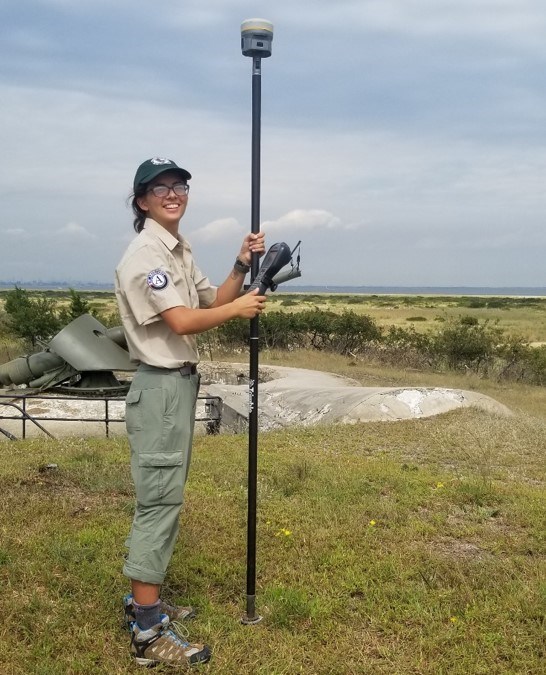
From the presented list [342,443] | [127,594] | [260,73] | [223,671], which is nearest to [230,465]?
[342,443]

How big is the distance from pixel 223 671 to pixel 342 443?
18.8 feet

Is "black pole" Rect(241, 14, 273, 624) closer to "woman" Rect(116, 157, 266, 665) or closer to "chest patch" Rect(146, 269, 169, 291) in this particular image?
"woman" Rect(116, 157, 266, 665)

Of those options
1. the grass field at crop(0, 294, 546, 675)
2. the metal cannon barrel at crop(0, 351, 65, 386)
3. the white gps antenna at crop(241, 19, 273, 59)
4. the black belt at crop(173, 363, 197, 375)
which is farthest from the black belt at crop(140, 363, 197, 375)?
the metal cannon barrel at crop(0, 351, 65, 386)

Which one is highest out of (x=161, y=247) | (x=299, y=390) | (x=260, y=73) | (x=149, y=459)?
(x=260, y=73)

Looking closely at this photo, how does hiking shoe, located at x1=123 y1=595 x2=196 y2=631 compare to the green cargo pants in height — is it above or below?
below

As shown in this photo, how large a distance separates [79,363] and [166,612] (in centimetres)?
1088

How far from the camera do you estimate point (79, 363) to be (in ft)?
45.0

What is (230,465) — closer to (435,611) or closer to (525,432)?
(435,611)

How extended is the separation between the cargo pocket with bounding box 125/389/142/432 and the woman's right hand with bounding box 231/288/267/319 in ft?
1.74

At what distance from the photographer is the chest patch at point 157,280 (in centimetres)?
283

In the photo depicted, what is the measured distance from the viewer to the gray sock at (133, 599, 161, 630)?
9.88 ft

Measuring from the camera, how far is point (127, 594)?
→ 11.1 ft

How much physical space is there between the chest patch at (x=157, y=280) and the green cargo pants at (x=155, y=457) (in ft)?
1.17

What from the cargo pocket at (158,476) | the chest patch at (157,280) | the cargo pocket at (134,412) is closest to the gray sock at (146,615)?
the cargo pocket at (158,476)
